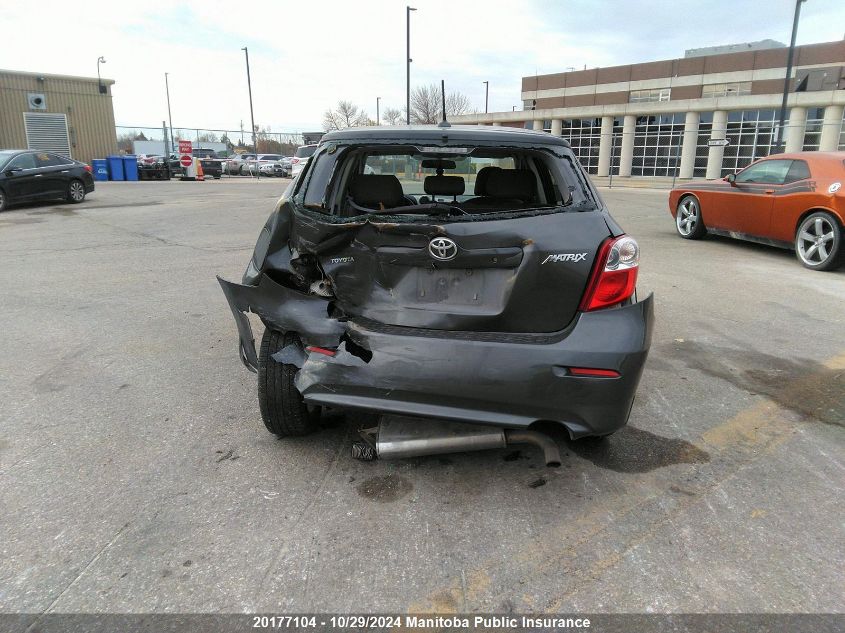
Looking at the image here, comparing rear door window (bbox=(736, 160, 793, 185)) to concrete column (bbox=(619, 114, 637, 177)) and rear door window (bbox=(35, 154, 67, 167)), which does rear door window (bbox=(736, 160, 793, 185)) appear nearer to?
rear door window (bbox=(35, 154, 67, 167))

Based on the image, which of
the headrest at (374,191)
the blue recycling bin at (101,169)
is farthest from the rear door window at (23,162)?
the headrest at (374,191)

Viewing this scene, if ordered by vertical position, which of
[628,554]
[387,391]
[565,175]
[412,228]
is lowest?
[628,554]

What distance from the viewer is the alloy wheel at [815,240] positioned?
8062mm

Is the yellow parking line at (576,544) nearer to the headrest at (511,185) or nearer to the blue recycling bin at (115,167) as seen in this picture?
the headrest at (511,185)

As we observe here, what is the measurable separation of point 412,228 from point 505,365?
0.74m


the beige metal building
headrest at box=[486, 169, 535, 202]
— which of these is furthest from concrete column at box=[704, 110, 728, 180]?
headrest at box=[486, 169, 535, 202]

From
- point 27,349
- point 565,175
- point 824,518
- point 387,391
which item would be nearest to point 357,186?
point 565,175

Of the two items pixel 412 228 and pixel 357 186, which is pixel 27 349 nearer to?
pixel 357 186

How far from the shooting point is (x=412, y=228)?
2734 mm

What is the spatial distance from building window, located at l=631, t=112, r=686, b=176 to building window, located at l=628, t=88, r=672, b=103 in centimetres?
871

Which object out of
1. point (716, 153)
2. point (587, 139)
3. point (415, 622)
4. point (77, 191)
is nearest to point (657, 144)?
point (716, 153)

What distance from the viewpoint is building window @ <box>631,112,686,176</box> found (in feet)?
124

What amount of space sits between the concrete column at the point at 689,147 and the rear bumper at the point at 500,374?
37.9 meters

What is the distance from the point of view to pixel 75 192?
16.9 m
